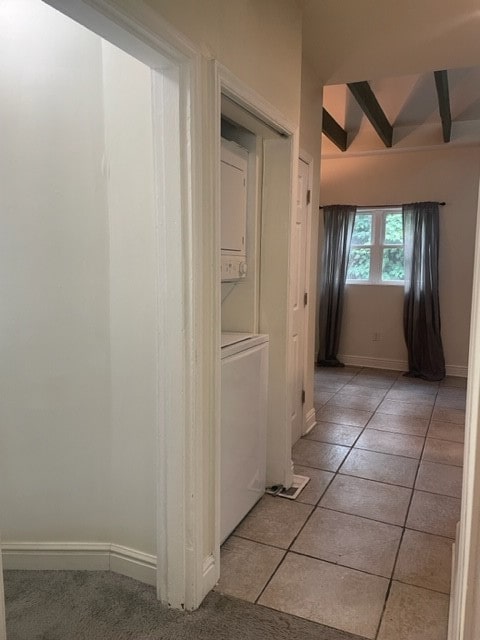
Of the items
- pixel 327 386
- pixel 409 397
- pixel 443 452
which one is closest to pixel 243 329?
pixel 443 452

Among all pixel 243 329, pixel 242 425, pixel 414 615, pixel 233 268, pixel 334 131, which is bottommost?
pixel 414 615

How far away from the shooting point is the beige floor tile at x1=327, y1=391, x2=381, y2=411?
4.11 meters

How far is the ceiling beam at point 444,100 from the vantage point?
3.42 meters

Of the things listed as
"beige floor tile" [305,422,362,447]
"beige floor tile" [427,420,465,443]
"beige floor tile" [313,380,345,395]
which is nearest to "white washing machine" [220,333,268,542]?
"beige floor tile" [305,422,362,447]

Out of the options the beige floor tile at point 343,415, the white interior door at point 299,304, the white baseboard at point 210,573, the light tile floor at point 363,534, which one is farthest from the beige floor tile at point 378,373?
the white baseboard at point 210,573

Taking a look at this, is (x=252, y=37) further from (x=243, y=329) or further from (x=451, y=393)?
(x=451, y=393)

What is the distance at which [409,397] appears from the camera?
4438mm

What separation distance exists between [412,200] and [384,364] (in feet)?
6.49

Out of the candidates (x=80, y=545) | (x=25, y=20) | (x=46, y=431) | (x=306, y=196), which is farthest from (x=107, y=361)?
(x=306, y=196)

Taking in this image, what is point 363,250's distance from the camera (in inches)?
222

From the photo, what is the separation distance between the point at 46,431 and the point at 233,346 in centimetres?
87

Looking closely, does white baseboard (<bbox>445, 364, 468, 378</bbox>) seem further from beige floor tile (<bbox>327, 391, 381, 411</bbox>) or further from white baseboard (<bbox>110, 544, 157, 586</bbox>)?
white baseboard (<bbox>110, 544, 157, 586</bbox>)

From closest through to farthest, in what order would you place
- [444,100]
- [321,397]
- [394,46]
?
[394,46], [444,100], [321,397]

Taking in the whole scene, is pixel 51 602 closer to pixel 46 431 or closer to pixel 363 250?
pixel 46 431
